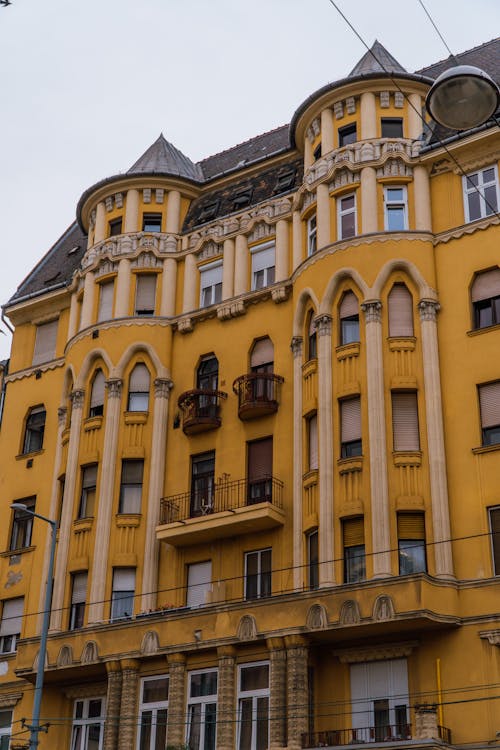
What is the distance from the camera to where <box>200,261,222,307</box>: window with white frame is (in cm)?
3903

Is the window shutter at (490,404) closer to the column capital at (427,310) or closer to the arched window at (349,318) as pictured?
the column capital at (427,310)

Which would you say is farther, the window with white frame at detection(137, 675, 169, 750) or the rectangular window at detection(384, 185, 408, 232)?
the rectangular window at detection(384, 185, 408, 232)

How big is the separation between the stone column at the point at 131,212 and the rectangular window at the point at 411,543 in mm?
16932

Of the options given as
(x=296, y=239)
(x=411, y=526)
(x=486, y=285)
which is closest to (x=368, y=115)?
(x=296, y=239)

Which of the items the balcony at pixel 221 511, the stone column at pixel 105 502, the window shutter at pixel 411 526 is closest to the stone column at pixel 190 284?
the stone column at pixel 105 502

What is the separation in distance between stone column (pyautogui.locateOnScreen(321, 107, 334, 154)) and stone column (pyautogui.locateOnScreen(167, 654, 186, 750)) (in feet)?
57.6

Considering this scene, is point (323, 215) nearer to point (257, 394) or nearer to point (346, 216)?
point (346, 216)

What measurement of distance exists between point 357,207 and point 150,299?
9.23 meters

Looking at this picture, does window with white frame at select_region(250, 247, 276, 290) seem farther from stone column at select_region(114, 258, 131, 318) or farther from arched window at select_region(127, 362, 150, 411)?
arched window at select_region(127, 362, 150, 411)

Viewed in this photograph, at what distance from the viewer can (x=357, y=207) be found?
34.9 metres

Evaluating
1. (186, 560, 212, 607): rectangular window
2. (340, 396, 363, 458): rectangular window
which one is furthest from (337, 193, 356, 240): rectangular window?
(186, 560, 212, 607): rectangular window

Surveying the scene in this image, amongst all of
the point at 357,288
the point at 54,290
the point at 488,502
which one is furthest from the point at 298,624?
the point at 54,290

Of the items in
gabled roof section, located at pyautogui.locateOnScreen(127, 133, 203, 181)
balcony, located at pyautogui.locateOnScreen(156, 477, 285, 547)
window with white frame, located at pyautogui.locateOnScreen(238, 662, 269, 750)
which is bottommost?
window with white frame, located at pyautogui.locateOnScreen(238, 662, 269, 750)

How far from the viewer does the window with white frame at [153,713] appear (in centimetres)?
3122
